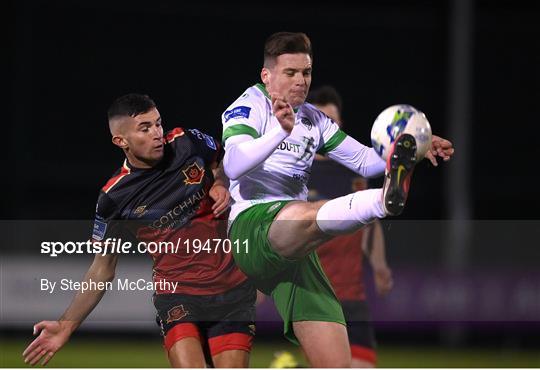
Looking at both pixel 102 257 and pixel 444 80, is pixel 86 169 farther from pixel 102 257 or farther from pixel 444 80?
pixel 102 257

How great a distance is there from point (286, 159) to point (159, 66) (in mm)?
9257

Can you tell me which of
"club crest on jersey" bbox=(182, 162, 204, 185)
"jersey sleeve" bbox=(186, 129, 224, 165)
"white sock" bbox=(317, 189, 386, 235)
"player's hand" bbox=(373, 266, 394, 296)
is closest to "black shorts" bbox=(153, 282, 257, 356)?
"club crest on jersey" bbox=(182, 162, 204, 185)

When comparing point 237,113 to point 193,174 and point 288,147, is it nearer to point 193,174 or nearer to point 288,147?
point 288,147

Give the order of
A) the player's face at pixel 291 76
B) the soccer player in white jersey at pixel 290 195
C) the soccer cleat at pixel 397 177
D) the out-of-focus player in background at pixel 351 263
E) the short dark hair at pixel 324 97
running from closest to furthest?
1. the soccer cleat at pixel 397 177
2. the soccer player in white jersey at pixel 290 195
3. the player's face at pixel 291 76
4. the short dark hair at pixel 324 97
5. the out-of-focus player in background at pixel 351 263

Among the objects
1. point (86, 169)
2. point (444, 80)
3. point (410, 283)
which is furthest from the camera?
point (444, 80)

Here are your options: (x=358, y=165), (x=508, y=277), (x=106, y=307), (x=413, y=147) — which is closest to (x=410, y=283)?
(x=508, y=277)

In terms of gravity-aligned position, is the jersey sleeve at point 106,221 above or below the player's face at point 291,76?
below

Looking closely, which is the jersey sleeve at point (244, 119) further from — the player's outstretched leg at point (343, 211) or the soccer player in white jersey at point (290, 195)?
the player's outstretched leg at point (343, 211)

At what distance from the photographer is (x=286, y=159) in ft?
16.7

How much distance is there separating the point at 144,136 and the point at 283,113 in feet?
2.85

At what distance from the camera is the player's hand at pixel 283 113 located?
4547mm

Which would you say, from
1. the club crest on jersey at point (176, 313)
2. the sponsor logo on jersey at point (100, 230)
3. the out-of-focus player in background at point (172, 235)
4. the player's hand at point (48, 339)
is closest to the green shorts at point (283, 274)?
the out-of-focus player in background at point (172, 235)

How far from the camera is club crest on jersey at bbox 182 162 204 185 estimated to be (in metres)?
5.25

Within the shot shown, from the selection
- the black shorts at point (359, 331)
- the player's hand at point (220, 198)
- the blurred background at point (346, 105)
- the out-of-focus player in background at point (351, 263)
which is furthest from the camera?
the blurred background at point (346, 105)
